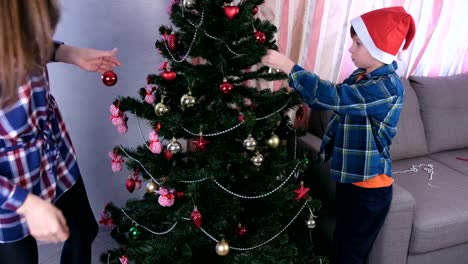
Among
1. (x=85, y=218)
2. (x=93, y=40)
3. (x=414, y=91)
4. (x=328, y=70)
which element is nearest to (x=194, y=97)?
(x=85, y=218)

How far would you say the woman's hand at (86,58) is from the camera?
106 centimetres

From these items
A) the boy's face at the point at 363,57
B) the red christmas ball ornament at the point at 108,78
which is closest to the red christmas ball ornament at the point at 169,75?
the red christmas ball ornament at the point at 108,78

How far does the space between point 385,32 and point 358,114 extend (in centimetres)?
28

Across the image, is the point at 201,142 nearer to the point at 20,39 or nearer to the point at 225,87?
the point at 225,87

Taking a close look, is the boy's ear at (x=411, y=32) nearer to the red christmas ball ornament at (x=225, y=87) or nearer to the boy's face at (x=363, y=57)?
the boy's face at (x=363, y=57)

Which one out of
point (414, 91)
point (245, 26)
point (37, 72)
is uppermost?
point (245, 26)

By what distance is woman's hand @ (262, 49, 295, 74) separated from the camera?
1.13 metres

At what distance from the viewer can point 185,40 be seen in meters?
1.12

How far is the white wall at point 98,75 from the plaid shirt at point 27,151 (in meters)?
0.75

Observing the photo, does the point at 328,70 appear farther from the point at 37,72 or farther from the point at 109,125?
the point at 37,72

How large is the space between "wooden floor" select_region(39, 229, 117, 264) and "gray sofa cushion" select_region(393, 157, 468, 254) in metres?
1.37

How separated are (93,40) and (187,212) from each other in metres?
0.93

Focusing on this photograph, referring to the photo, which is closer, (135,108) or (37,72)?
(37,72)

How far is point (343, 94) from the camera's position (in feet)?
3.83
